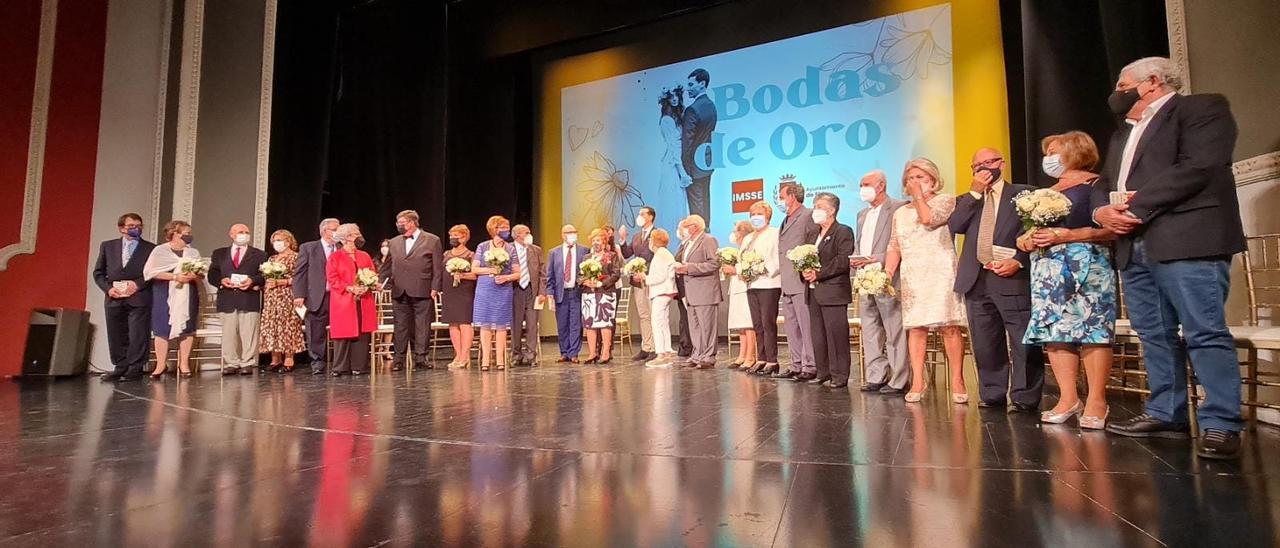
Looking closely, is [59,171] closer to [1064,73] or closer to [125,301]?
[125,301]

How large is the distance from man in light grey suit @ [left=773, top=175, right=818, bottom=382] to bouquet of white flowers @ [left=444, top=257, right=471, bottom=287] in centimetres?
307

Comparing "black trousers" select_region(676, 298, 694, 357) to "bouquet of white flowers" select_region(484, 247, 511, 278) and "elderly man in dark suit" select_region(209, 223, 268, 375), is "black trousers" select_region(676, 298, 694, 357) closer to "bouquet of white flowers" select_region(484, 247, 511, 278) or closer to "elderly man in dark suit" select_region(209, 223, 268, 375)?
"bouquet of white flowers" select_region(484, 247, 511, 278)

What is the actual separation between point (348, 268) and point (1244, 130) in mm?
6746

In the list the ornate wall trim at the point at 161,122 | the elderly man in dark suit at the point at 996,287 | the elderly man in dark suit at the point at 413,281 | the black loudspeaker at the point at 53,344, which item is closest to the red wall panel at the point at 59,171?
the black loudspeaker at the point at 53,344

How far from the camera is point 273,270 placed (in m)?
6.54

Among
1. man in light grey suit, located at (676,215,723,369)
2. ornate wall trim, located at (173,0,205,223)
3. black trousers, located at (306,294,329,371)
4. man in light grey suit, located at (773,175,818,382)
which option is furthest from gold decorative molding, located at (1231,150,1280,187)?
ornate wall trim, located at (173,0,205,223)

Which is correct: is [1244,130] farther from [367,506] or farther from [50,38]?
[50,38]

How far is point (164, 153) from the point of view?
759cm

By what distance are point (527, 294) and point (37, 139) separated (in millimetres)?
5388

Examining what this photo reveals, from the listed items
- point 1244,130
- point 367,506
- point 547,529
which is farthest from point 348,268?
point 1244,130

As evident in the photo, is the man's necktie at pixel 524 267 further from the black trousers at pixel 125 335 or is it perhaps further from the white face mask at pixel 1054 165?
the white face mask at pixel 1054 165

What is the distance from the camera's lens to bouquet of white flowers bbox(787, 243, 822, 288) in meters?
4.47

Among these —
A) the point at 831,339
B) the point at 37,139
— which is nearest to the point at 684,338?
the point at 831,339

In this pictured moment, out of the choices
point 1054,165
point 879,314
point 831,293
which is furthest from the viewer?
point 831,293
